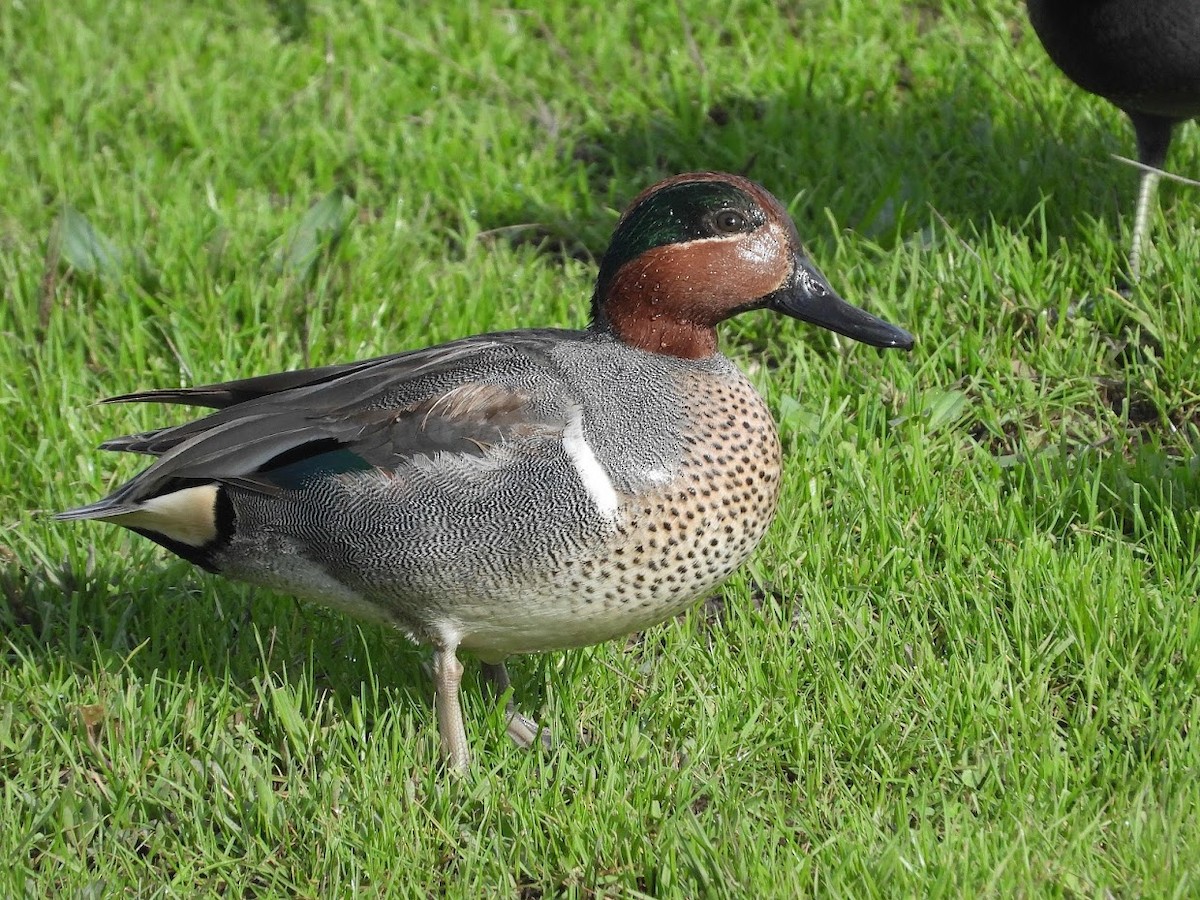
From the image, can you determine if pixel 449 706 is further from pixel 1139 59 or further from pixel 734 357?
pixel 1139 59

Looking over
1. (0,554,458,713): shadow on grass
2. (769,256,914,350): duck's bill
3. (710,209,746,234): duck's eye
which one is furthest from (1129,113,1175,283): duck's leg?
(0,554,458,713): shadow on grass

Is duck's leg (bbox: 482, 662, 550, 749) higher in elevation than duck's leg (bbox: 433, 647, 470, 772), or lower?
lower

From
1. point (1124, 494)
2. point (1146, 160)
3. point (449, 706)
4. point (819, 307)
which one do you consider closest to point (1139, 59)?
point (1146, 160)

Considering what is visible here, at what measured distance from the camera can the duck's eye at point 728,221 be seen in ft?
9.52

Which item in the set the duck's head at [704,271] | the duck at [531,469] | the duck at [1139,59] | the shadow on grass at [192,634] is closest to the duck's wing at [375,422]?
the duck at [531,469]

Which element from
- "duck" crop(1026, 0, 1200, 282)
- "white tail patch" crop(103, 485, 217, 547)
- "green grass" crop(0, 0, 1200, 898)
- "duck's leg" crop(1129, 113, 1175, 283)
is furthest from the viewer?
"duck's leg" crop(1129, 113, 1175, 283)

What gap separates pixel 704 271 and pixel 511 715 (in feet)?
3.08

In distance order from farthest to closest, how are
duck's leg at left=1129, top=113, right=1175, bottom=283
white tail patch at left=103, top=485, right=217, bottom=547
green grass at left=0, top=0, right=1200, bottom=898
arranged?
duck's leg at left=1129, top=113, right=1175, bottom=283 → white tail patch at left=103, top=485, right=217, bottom=547 → green grass at left=0, top=0, right=1200, bottom=898

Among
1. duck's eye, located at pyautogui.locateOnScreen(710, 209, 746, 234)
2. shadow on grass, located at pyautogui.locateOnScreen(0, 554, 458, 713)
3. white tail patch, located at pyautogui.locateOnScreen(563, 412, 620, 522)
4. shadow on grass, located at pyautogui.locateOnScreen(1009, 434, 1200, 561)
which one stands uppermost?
duck's eye, located at pyautogui.locateOnScreen(710, 209, 746, 234)

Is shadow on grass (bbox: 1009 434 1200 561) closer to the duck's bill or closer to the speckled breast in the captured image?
the duck's bill

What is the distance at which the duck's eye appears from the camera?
9.52 feet

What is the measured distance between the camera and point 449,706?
293cm

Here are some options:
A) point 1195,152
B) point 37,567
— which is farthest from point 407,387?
point 1195,152

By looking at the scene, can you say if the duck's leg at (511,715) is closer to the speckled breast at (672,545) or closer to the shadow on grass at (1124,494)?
the speckled breast at (672,545)
